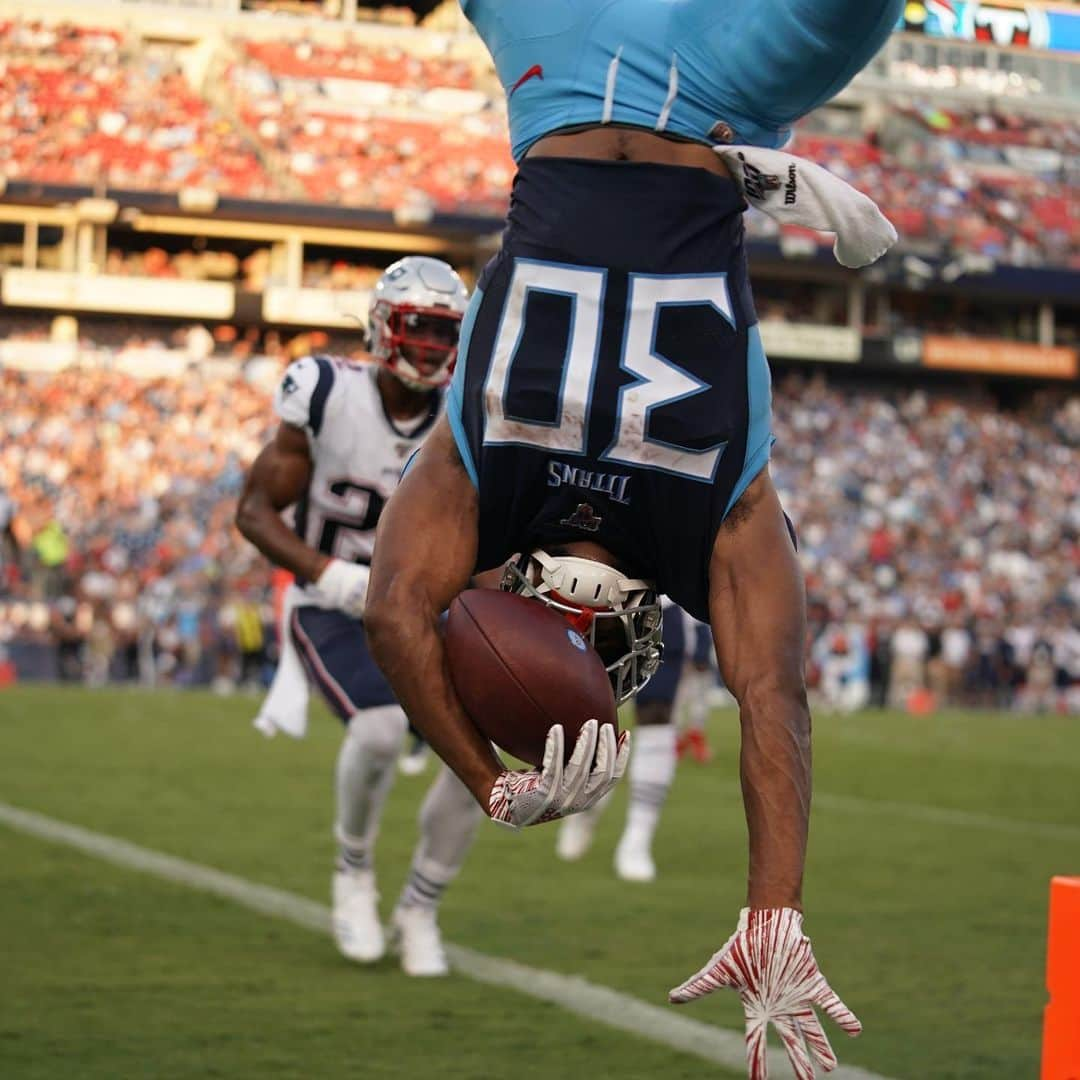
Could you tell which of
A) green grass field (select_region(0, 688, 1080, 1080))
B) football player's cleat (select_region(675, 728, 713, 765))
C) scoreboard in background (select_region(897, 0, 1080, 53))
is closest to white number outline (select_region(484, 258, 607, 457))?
green grass field (select_region(0, 688, 1080, 1080))

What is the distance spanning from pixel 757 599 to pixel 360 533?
2.91 metres

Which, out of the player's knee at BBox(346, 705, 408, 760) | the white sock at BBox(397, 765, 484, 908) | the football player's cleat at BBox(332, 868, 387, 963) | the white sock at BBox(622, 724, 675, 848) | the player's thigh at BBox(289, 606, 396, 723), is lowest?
the white sock at BBox(622, 724, 675, 848)

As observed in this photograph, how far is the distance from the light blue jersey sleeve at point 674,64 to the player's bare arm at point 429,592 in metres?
0.54

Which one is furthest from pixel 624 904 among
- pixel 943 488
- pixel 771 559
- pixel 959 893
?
pixel 943 488

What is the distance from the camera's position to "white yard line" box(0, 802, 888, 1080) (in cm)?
419

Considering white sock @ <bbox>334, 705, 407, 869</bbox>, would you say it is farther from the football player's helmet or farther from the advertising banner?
the advertising banner

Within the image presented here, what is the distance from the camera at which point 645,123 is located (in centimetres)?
287

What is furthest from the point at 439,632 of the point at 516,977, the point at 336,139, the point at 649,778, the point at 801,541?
the point at 336,139

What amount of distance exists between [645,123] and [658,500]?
1.82 feet

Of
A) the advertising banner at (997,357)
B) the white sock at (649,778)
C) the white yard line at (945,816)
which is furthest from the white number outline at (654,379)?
the advertising banner at (997,357)

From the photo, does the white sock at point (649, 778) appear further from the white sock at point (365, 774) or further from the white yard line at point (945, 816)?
the white yard line at point (945, 816)

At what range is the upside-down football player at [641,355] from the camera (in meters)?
2.83

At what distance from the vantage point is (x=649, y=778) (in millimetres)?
7488

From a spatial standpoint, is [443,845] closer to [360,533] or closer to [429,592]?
[360,533]
